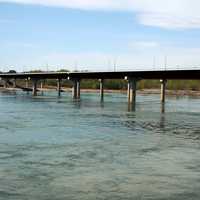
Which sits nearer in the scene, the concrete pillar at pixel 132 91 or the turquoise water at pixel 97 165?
the turquoise water at pixel 97 165

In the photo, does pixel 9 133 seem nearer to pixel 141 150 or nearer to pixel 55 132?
pixel 55 132

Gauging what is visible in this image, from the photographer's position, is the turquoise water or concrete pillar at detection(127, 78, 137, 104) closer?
the turquoise water

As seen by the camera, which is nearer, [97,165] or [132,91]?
[97,165]

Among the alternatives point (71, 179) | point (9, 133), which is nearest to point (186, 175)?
point (71, 179)

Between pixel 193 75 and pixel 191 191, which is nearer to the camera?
pixel 191 191

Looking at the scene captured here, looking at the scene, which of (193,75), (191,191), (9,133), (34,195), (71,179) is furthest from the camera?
(193,75)

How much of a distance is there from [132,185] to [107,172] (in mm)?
3295

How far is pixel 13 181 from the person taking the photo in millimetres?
26078

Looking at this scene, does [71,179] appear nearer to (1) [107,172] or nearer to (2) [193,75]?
(1) [107,172]

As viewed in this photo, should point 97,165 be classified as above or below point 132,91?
below

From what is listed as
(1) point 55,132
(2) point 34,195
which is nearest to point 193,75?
(1) point 55,132

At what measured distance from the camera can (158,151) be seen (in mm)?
37531

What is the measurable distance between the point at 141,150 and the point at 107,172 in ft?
30.1

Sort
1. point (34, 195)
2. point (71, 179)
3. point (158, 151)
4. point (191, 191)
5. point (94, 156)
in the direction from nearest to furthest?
point (34, 195) < point (191, 191) < point (71, 179) < point (94, 156) < point (158, 151)
